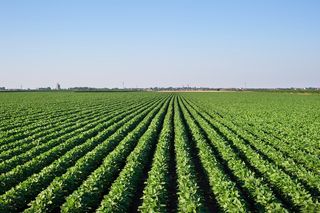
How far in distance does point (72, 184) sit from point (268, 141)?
12330 millimetres

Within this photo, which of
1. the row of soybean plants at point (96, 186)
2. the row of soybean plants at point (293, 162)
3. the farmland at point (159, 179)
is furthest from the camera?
the row of soybean plants at point (293, 162)

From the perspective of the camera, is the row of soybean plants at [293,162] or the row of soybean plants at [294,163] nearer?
the row of soybean plants at [294,163]

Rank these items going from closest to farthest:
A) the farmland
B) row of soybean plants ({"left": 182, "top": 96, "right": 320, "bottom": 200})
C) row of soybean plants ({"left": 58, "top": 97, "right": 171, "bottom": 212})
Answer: row of soybean plants ({"left": 58, "top": 97, "right": 171, "bottom": 212})
the farmland
row of soybean plants ({"left": 182, "top": 96, "right": 320, "bottom": 200})

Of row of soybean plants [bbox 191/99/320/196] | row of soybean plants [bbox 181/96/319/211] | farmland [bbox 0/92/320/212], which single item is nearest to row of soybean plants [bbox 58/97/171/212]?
farmland [bbox 0/92/320/212]

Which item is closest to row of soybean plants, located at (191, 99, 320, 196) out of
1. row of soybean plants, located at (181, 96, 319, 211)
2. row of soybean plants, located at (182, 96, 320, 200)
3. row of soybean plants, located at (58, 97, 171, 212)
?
row of soybean plants, located at (182, 96, 320, 200)

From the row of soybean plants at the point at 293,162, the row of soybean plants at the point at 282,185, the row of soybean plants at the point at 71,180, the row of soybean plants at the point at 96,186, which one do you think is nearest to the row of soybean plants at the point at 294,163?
the row of soybean plants at the point at 293,162

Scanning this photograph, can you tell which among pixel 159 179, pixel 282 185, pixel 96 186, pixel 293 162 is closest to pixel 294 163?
pixel 293 162

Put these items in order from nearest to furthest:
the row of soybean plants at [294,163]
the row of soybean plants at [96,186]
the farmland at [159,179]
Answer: the row of soybean plants at [96,186]
the farmland at [159,179]
the row of soybean plants at [294,163]

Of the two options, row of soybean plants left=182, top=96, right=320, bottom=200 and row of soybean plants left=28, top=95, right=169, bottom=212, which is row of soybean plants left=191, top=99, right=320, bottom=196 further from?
row of soybean plants left=28, top=95, right=169, bottom=212

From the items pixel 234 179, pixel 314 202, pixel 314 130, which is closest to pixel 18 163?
pixel 234 179

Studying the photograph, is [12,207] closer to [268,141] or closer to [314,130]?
[268,141]

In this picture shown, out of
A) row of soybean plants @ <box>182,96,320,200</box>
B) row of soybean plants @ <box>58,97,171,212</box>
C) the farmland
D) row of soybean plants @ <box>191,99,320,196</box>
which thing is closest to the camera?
row of soybean plants @ <box>58,97,171,212</box>

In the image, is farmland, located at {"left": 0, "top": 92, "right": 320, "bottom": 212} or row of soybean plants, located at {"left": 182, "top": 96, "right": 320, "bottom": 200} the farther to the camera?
row of soybean plants, located at {"left": 182, "top": 96, "right": 320, "bottom": 200}

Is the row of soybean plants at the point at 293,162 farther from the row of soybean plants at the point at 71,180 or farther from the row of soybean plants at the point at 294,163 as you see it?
the row of soybean plants at the point at 71,180
